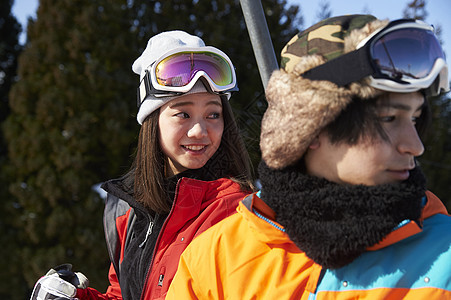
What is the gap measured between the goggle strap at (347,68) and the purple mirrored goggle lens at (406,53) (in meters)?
0.03

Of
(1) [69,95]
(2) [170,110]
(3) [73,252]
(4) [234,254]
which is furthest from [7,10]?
(4) [234,254]

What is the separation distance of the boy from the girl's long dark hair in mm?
739

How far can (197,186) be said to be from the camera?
192 centimetres

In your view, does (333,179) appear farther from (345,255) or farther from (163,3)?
(163,3)

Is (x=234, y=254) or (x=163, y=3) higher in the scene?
(x=163, y=3)

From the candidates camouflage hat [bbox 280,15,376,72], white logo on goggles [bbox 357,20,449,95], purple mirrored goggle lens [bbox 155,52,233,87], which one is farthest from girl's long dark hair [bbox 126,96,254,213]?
white logo on goggles [bbox 357,20,449,95]

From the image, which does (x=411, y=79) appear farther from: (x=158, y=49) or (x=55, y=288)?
(x=55, y=288)

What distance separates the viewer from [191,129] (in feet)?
6.60

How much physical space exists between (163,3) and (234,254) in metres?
7.90

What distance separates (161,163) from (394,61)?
1.24 meters

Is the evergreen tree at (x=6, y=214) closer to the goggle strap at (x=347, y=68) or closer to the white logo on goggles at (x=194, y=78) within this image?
the white logo on goggles at (x=194, y=78)

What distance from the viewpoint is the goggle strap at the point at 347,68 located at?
3.81 feet

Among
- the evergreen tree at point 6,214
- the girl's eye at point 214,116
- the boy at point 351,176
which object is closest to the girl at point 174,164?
the girl's eye at point 214,116

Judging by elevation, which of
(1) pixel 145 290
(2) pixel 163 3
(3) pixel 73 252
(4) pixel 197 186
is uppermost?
(2) pixel 163 3
